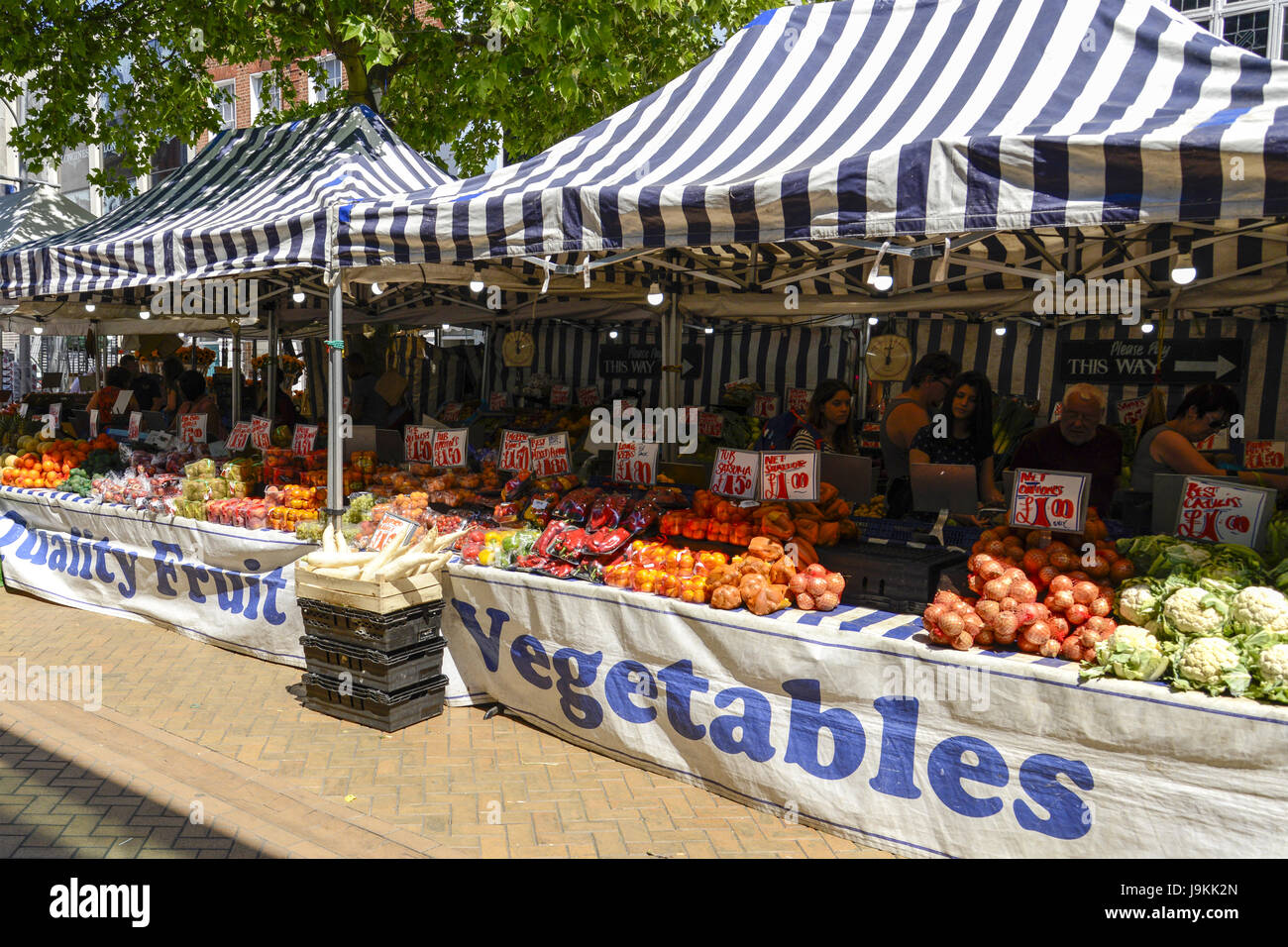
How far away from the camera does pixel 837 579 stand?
4.48 meters

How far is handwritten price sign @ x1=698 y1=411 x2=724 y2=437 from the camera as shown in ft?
34.6

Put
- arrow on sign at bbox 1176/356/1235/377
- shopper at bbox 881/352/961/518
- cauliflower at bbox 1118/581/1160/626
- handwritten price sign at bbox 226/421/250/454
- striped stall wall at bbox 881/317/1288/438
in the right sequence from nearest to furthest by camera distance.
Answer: cauliflower at bbox 1118/581/1160/626
shopper at bbox 881/352/961/518
handwritten price sign at bbox 226/421/250/454
striped stall wall at bbox 881/317/1288/438
arrow on sign at bbox 1176/356/1235/377

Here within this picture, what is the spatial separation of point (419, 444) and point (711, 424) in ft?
13.4

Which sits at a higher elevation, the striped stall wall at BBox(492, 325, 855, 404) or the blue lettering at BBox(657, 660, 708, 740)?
the striped stall wall at BBox(492, 325, 855, 404)

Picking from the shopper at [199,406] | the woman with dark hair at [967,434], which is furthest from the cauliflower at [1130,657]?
the shopper at [199,406]

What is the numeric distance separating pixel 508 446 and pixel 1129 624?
426cm

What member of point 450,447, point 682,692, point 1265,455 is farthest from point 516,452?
point 1265,455

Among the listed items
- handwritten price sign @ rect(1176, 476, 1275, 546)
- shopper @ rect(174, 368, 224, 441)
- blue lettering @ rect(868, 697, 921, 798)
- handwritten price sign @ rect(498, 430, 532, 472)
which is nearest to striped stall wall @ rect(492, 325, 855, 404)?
shopper @ rect(174, 368, 224, 441)

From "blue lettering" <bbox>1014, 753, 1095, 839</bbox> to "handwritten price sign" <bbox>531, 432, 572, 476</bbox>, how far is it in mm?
3814

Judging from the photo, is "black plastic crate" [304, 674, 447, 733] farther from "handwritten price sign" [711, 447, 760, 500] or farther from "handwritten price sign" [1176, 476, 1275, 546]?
"handwritten price sign" [1176, 476, 1275, 546]

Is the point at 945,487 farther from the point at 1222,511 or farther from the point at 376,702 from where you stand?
the point at 376,702

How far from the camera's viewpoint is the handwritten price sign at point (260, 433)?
27.9 ft

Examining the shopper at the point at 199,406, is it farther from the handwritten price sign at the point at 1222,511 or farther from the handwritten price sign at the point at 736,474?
the handwritten price sign at the point at 1222,511
